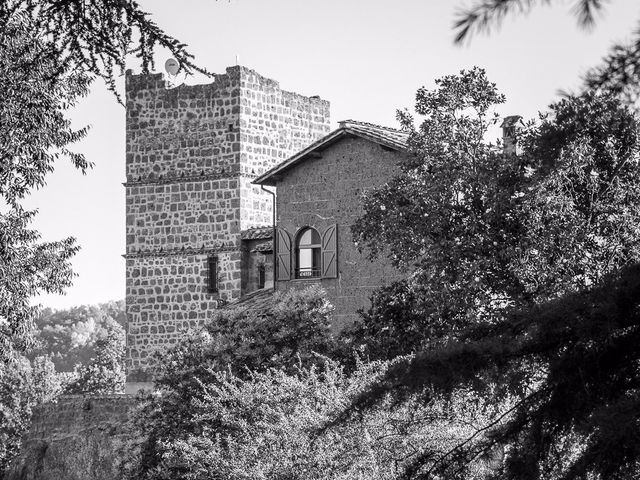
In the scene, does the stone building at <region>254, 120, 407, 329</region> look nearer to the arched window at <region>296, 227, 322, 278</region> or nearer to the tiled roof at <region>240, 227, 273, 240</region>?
the arched window at <region>296, 227, 322, 278</region>

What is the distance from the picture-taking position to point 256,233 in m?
31.3

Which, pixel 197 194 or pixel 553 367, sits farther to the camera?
pixel 197 194

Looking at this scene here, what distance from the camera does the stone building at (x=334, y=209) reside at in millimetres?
25000

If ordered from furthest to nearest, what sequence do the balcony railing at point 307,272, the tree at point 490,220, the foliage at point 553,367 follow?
the balcony railing at point 307,272, the tree at point 490,220, the foliage at point 553,367

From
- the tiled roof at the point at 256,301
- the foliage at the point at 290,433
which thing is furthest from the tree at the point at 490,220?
the tiled roof at the point at 256,301

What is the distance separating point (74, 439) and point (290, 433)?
13.3 meters

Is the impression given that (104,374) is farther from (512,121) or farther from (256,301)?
(512,121)

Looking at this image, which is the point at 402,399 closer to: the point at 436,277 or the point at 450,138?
the point at 436,277

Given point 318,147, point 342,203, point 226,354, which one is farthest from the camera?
point 342,203

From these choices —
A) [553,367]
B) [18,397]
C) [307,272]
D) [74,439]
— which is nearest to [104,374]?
[18,397]

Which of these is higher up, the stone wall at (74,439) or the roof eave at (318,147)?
the roof eave at (318,147)

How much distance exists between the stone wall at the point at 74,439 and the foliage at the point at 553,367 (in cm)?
2038

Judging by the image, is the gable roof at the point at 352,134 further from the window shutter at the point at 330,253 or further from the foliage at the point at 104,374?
the foliage at the point at 104,374

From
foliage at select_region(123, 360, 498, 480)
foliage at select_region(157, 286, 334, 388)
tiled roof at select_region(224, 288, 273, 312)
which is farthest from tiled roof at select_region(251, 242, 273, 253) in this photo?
foliage at select_region(123, 360, 498, 480)
